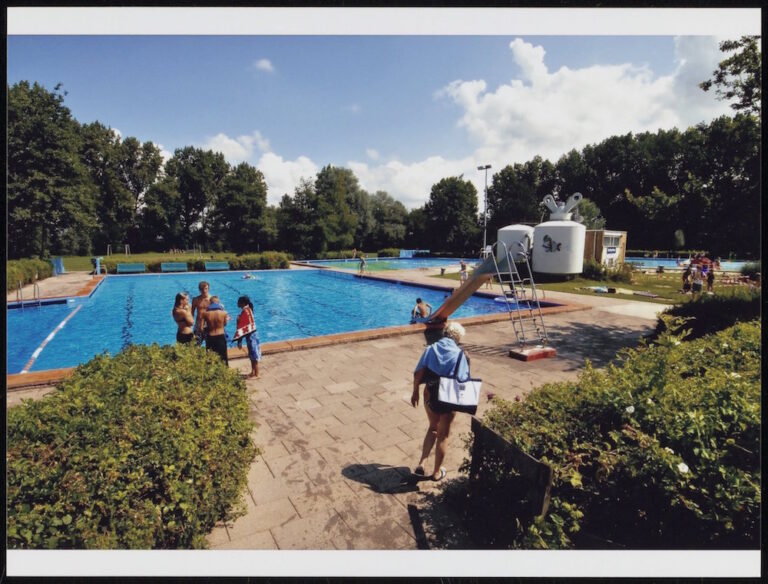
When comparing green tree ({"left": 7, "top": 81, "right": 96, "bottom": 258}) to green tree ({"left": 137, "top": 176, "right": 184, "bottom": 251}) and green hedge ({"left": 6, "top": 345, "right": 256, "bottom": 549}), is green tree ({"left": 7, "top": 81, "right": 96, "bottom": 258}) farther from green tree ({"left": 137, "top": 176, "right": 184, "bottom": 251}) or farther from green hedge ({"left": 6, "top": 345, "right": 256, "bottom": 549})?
green hedge ({"left": 6, "top": 345, "right": 256, "bottom": 549})

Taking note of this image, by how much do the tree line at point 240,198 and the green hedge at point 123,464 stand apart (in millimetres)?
30828

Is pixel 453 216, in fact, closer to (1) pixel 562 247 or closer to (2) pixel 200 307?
(1) pixel 562 247

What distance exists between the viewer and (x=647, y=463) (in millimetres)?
2408

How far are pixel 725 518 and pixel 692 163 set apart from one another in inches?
338

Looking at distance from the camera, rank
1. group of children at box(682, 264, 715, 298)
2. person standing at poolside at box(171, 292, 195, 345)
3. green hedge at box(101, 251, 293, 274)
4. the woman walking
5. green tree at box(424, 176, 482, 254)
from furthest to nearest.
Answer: green tree at box(424, 176, 482, 254) < green hedge at box(101, 251, 293, 274) < group of children at box(682, 264, 715, 298) < person standing at poolside at box(171, 292, 195, 345) < the woman walking

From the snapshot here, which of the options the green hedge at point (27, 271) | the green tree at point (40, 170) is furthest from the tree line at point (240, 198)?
the green hedge at point (27, 271)

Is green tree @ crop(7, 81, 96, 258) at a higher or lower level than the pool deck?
higher

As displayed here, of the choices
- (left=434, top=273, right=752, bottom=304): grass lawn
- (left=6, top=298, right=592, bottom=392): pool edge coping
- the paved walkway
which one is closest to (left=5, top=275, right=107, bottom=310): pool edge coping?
(left=6, top=298, right=592, bottom=392): pool edge coping

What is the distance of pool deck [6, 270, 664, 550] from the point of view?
311 cm

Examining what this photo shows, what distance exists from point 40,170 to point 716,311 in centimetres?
3923

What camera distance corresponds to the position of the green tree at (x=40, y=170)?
2539cm

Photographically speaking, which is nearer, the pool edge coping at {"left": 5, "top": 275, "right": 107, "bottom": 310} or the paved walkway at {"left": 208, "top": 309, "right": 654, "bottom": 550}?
the paved walkway at {"left": 208, "top": 309, "right": 654, "bottom": 550}

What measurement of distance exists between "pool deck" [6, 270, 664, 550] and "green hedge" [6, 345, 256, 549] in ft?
1.70

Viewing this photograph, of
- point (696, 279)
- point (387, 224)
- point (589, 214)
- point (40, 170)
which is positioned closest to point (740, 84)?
point (696, 279)
